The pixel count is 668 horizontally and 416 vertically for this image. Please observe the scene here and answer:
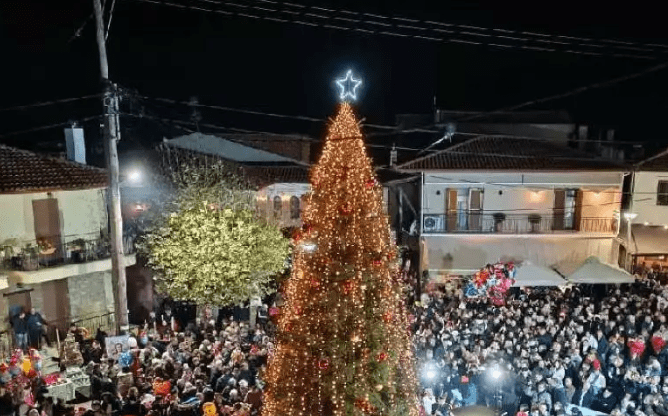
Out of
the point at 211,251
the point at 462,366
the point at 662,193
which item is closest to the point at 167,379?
the point at 211,251

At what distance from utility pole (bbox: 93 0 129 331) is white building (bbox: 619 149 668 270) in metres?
21.8

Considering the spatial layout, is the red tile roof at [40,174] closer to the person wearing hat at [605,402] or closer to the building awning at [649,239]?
the person wearing hat at [605,402]

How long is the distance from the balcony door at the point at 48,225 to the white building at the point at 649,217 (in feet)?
77.7

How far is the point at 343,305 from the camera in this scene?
8539 millimetres

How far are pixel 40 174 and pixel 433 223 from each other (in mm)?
15880

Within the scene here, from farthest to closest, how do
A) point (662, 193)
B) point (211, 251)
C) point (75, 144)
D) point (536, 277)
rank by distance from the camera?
point (662, 193)
point (75, 144)
point (536, 277)
point (211, 251)

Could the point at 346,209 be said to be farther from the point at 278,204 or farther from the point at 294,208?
the point at 294,208

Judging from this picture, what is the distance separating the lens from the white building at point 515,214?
83.9 feet

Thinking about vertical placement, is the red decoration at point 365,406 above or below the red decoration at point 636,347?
above

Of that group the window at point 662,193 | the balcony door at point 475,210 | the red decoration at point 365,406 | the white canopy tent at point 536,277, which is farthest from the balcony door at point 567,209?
the red decoration at point 365,406

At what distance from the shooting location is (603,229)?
85.0ft

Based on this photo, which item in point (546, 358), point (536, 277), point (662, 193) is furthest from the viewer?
point (662, 193)

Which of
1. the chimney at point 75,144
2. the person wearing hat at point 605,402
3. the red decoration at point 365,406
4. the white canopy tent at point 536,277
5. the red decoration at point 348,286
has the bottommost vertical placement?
the person wearing hat at point 605,402

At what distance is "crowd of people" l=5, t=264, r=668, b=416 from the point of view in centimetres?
1254
